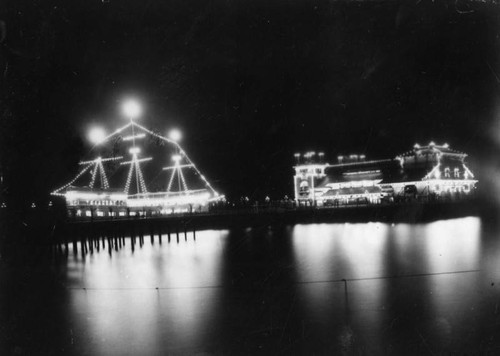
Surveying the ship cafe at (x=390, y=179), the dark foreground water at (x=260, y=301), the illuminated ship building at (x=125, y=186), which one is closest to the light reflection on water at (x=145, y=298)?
the dark foreground water at (x=260, y=301)

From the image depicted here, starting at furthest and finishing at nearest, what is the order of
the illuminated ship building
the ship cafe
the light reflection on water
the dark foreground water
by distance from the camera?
the ship cafe < the illuminated ship building < the light reflection on water < the dark foreground water

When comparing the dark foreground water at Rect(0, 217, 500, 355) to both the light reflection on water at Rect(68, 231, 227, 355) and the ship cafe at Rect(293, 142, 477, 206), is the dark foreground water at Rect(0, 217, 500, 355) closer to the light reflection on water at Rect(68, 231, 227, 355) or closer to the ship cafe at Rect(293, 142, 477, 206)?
the light reflection on water at Rect(68, 231, 227, 355)

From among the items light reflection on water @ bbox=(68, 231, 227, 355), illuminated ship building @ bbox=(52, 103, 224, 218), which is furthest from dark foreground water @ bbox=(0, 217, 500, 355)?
illuminated ship building @ bbox=(52, 103, 224, 218)

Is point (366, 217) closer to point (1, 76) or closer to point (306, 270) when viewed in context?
point (306, 270)

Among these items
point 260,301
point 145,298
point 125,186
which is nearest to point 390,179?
point 125,186

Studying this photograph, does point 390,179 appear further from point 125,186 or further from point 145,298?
point 145,298

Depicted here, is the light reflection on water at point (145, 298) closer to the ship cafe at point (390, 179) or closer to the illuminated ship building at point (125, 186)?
the illuminated ship building at point (125, 186)
